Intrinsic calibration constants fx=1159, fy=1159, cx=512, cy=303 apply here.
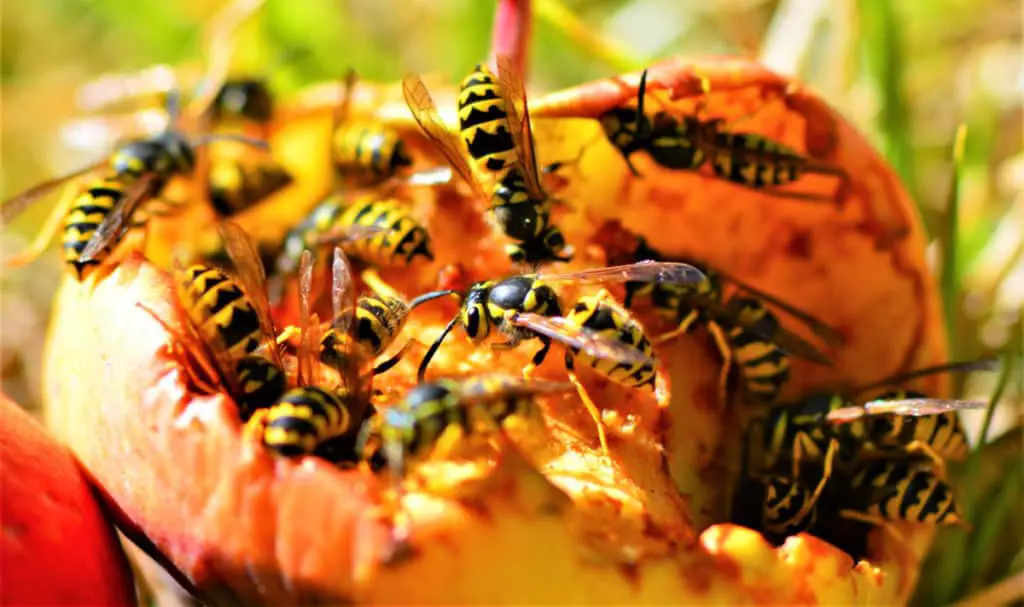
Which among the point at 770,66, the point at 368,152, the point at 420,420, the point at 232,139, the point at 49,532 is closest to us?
the point at 420,420

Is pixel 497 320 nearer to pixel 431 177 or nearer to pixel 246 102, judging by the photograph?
pixel 431 177

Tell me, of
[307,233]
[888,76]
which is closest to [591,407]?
[307,233]

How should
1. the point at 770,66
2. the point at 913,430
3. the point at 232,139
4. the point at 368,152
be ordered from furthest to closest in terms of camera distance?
the point at 770,66
the point at 232,139
the point at 368,152
the point at 913,430

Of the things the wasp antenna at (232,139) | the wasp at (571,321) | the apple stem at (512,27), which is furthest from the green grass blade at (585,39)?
the wasp at (571,321)

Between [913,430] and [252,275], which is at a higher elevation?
[252,275]

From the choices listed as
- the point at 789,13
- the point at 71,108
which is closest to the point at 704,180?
the point at 789,13

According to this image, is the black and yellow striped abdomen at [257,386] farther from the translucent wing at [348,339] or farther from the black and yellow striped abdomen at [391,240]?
the black and yellow striped abdomen at [391,240]

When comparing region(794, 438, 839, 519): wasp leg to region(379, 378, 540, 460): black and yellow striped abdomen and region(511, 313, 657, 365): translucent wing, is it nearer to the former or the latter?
region(511, 313, 657, 365): translucent wing
